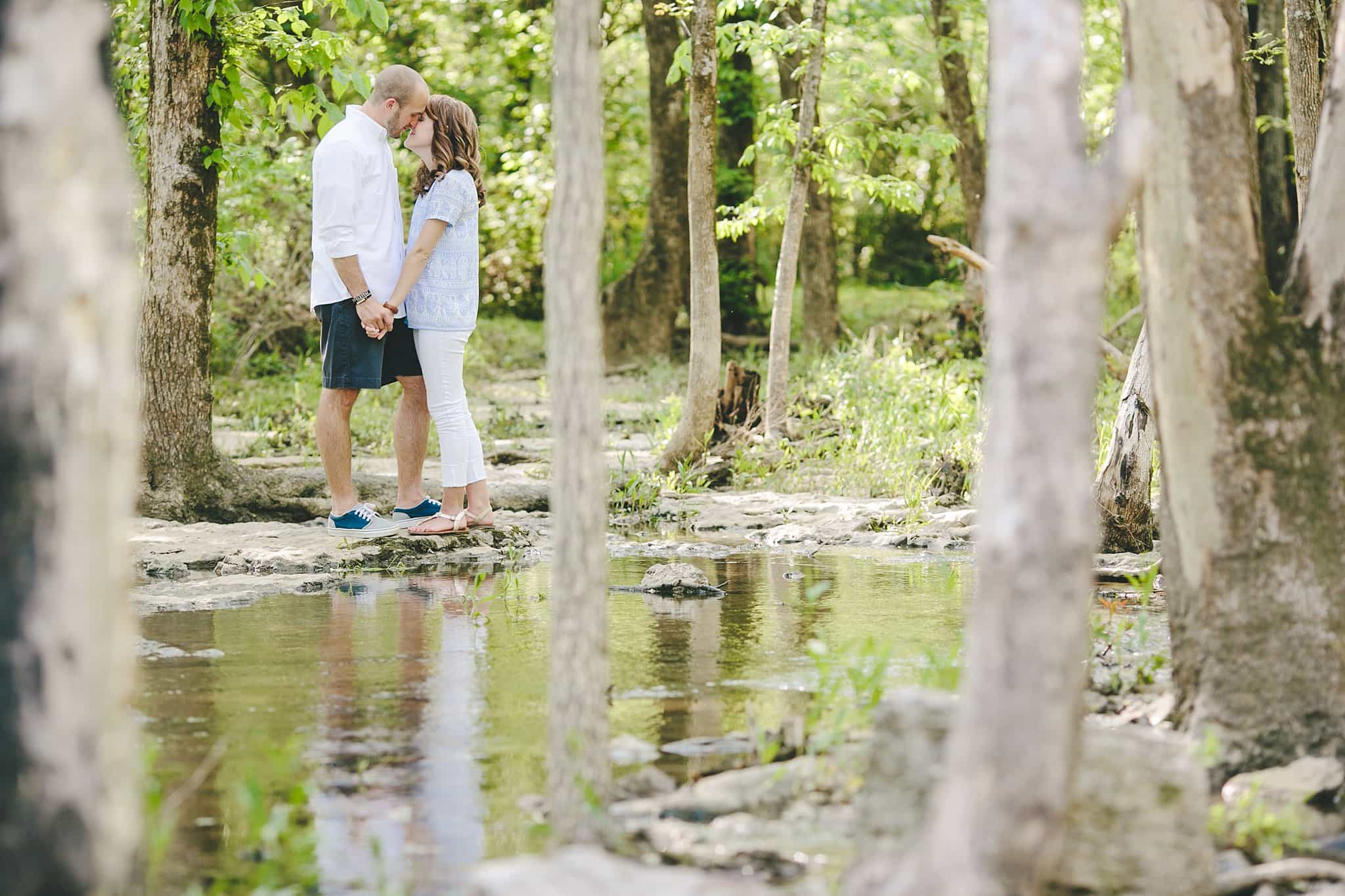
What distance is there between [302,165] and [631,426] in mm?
3879

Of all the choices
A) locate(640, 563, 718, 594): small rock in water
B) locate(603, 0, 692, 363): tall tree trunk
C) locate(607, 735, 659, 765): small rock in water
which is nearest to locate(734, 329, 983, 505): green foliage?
locate(640, 563, 718, 594): small rock in water

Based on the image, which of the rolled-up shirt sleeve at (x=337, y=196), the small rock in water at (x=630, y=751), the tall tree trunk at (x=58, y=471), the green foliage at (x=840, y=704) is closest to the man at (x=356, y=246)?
the rolled-up shirt sleeve at (x=337, y=196)

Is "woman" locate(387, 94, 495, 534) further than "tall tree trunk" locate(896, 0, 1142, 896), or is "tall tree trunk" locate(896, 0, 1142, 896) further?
"woman" locate(387, 94, 495, 534)

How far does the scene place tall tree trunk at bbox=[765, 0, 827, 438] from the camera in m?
11.5

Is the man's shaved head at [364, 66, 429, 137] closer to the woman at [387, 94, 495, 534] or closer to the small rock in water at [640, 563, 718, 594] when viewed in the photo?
the woman at [387, 94, 495, 534]

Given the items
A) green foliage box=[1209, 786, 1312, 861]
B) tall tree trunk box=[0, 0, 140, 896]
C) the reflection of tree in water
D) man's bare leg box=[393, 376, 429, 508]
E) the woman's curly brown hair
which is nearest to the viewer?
tall tree trunk box=[0, 0, 140, 896]

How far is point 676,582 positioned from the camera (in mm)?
6859

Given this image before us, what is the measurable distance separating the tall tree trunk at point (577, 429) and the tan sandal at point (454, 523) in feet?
15.2

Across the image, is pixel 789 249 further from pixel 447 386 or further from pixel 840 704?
pixel 840 704

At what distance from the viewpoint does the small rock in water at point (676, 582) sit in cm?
686

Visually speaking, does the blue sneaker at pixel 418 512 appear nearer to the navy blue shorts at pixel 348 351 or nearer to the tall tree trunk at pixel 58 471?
the navy blue shorts at pixel 348 351

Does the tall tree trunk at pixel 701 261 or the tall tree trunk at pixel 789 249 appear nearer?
the tall tree trunk at pixel 701 261

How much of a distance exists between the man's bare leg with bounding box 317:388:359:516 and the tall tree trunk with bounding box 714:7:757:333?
1232cm

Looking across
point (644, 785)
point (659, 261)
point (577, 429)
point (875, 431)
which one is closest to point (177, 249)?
point (875, 431)
